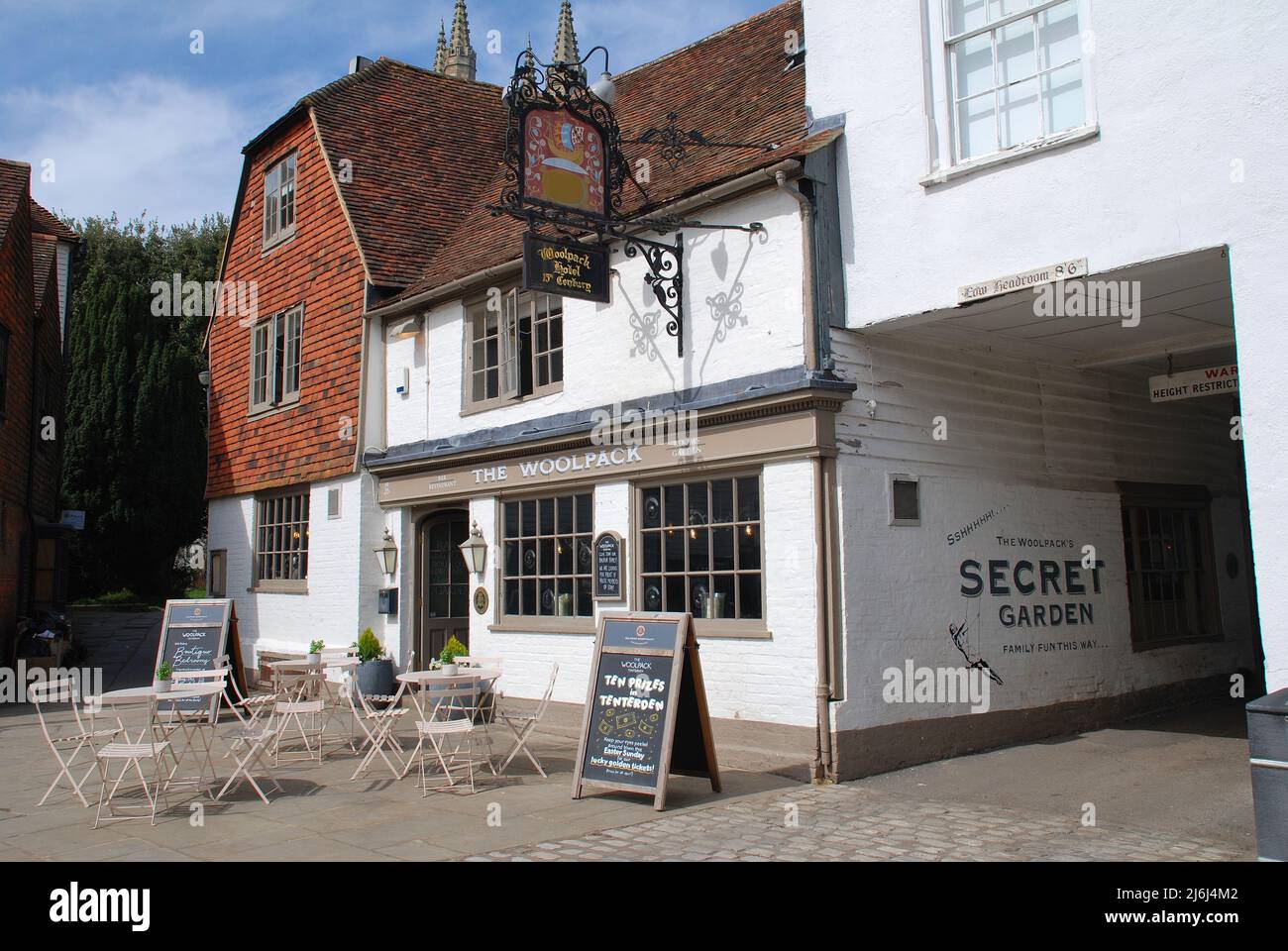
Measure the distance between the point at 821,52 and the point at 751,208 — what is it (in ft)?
4.85

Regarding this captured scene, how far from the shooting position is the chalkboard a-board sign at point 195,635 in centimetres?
1267

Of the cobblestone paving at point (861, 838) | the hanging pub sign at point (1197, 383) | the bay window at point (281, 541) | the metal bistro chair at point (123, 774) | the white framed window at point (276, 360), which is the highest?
the white framed window at point (276, 360)

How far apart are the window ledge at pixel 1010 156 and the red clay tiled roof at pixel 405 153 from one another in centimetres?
811

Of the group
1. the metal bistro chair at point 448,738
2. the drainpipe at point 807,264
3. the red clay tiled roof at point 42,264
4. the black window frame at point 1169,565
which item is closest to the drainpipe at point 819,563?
the drainpipe at point 807,264

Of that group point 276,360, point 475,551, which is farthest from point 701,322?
point 276,360

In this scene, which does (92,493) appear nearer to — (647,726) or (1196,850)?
(647,726)

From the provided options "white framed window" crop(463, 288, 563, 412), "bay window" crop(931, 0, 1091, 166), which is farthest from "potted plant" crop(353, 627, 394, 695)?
"bay window" crop(931, 0, 1091, 166)

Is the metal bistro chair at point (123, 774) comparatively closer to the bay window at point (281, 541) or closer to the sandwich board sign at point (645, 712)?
the sandwich board sign at point (645, 712)

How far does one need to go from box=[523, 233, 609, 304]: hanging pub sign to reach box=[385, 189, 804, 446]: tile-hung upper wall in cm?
69

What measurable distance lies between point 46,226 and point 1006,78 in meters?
18.8

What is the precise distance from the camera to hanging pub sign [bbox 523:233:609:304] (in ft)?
29.8

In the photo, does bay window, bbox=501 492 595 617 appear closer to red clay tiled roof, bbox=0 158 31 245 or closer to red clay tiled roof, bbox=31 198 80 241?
red clay tiled roof, bbox=0 158 31 245
